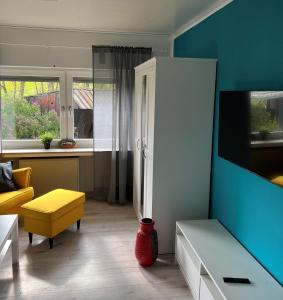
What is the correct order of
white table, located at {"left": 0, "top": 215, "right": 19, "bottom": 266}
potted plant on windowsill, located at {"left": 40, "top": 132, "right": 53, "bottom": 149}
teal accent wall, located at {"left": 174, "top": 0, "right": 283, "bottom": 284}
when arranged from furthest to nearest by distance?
potted plant on windowsill, located at {"left": 40, "top": 132, "right": 53, "bottom": 149}
white table, located at {"left": 0, "top": 215, "right": 19, "bottom": 266}
teal accent wall, located at {"left": 174, "top": 0, "right": 283, "bottom": 284}

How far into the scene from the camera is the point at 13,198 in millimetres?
3316

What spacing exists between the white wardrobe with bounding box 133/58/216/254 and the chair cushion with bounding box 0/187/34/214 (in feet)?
4.72

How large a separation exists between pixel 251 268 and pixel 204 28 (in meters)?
2.28

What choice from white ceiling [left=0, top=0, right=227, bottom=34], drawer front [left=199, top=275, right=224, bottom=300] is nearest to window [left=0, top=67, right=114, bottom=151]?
white ceiling [left=0, top=0, right=227, bottom=34]

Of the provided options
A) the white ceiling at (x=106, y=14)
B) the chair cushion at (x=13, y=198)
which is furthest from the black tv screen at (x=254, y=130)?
the chair cushion at (x=13, y=198)

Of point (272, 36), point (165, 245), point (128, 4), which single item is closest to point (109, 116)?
point (128, 4)

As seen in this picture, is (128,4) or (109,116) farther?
(109,116)

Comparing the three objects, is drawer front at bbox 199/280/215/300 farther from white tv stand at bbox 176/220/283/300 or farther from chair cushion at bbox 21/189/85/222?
chair cushion at bbox 21/189/85/222

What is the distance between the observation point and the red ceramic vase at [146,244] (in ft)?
8.95

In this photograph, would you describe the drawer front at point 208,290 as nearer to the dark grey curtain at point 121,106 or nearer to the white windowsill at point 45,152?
the dark grey curtain at point 121,106

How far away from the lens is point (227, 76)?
263 centimetres

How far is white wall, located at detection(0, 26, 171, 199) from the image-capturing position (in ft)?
13.0

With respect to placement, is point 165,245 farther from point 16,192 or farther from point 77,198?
point 16,192

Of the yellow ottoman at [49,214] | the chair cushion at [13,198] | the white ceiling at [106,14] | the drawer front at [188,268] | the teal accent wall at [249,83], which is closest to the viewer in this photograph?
the teal accent wall at [249,83]
